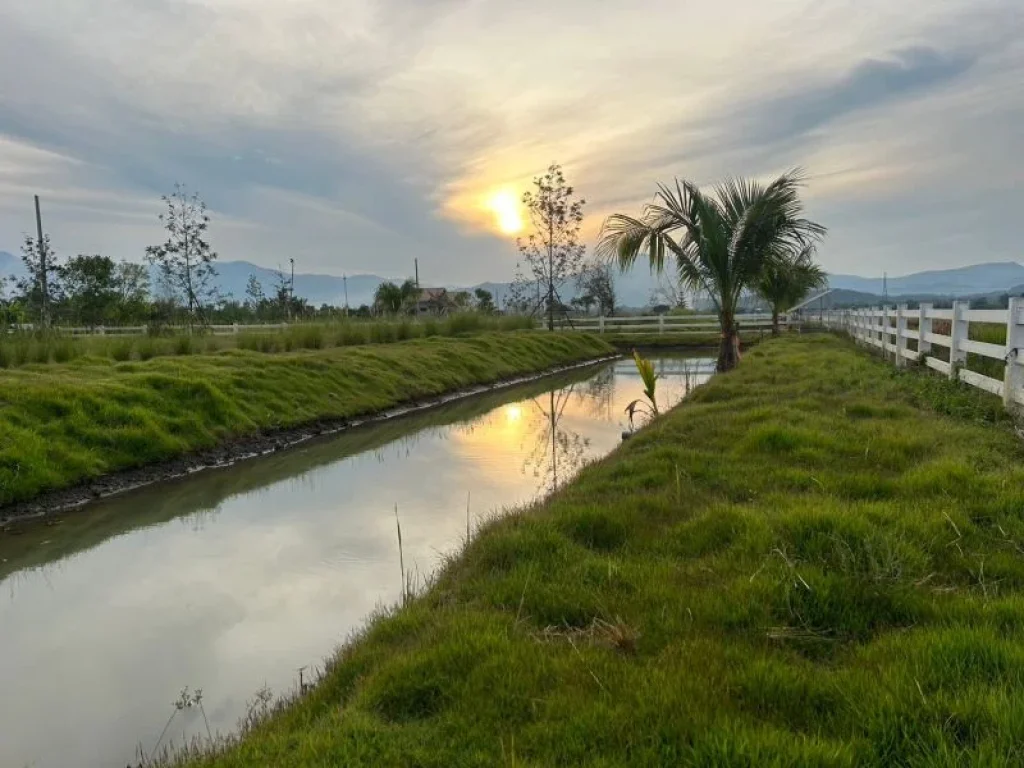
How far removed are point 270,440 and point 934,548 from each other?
855 centimetres

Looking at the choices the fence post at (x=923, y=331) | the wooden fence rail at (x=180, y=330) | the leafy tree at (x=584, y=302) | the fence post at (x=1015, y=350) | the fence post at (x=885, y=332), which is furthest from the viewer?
the leafy tree at (x=584, y=302)

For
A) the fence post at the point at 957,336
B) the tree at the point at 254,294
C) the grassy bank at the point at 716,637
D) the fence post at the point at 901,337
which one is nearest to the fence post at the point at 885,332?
the fence post at the point at 901,337

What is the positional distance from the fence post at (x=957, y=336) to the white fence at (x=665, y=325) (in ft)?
68.1

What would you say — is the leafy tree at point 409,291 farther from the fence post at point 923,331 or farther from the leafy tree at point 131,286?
the fence post at point 923,331

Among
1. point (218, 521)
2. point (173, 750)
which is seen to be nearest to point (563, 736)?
point (173, 750)

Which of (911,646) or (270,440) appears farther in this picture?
(270,440)

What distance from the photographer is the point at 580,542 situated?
3.66 m

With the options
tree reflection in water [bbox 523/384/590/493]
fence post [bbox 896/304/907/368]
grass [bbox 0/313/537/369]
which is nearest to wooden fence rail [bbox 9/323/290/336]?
grass [bbox 0/313/537/369]

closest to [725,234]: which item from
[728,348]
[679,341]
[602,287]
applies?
[728,348]

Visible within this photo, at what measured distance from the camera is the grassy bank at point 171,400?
7102 millimetres

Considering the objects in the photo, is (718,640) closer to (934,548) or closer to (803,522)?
(803,522)

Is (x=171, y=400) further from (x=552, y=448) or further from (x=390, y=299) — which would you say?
(x=390, y=299)

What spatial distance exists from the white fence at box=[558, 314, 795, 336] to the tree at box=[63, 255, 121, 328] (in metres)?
21.5

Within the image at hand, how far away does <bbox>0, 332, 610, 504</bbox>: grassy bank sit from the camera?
7.10m
